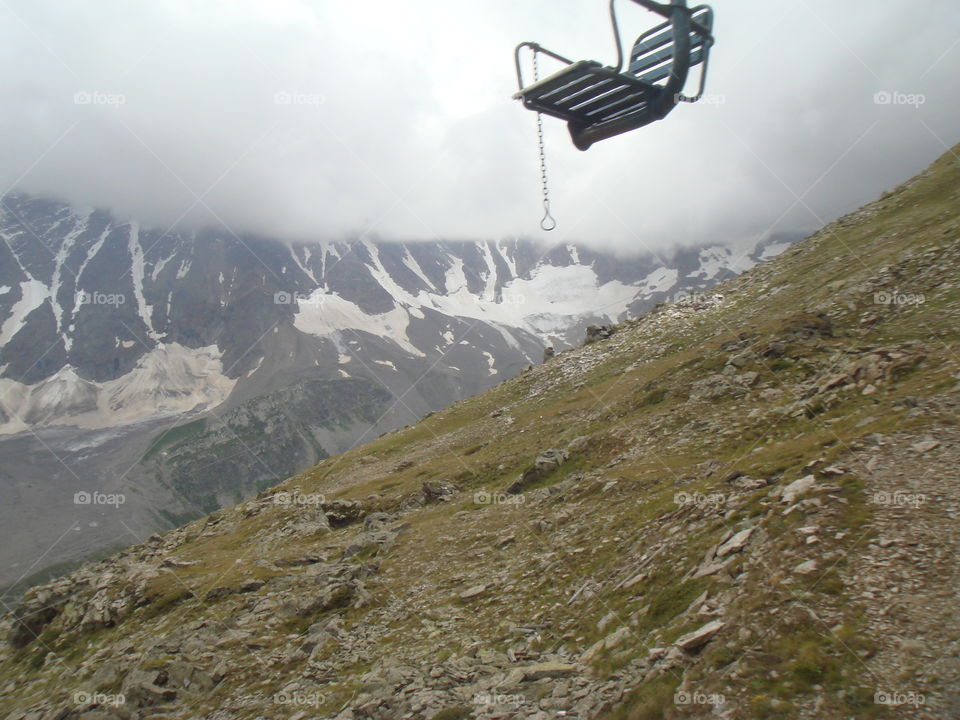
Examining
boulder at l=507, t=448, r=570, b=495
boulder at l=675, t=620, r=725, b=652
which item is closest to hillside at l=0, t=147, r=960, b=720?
boulder at l=675, t=620, r=725, b=652

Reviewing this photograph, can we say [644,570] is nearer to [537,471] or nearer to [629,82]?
[629,82]

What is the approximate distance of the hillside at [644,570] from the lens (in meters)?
11.2

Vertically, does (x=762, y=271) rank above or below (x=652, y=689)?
above

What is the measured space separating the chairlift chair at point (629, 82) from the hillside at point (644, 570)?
967 cm

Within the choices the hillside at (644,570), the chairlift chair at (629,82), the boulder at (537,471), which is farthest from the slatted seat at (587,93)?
the boulder at (537,471)

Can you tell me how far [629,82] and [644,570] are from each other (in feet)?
40.6

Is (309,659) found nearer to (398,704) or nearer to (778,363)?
(398,704)

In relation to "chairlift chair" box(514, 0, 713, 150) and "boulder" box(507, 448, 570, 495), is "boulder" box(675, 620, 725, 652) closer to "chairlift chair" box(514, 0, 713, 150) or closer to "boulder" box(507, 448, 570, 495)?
"chairlift chair" box(514, 0, 713, 150)

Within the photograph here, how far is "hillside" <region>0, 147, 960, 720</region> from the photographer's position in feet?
36.8

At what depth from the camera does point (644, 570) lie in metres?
16.7

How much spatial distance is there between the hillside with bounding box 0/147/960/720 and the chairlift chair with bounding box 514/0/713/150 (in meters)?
9.67

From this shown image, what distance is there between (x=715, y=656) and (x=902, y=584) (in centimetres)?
369

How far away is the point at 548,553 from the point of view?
22250 mm

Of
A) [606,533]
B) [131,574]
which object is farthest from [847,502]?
[131,574]
